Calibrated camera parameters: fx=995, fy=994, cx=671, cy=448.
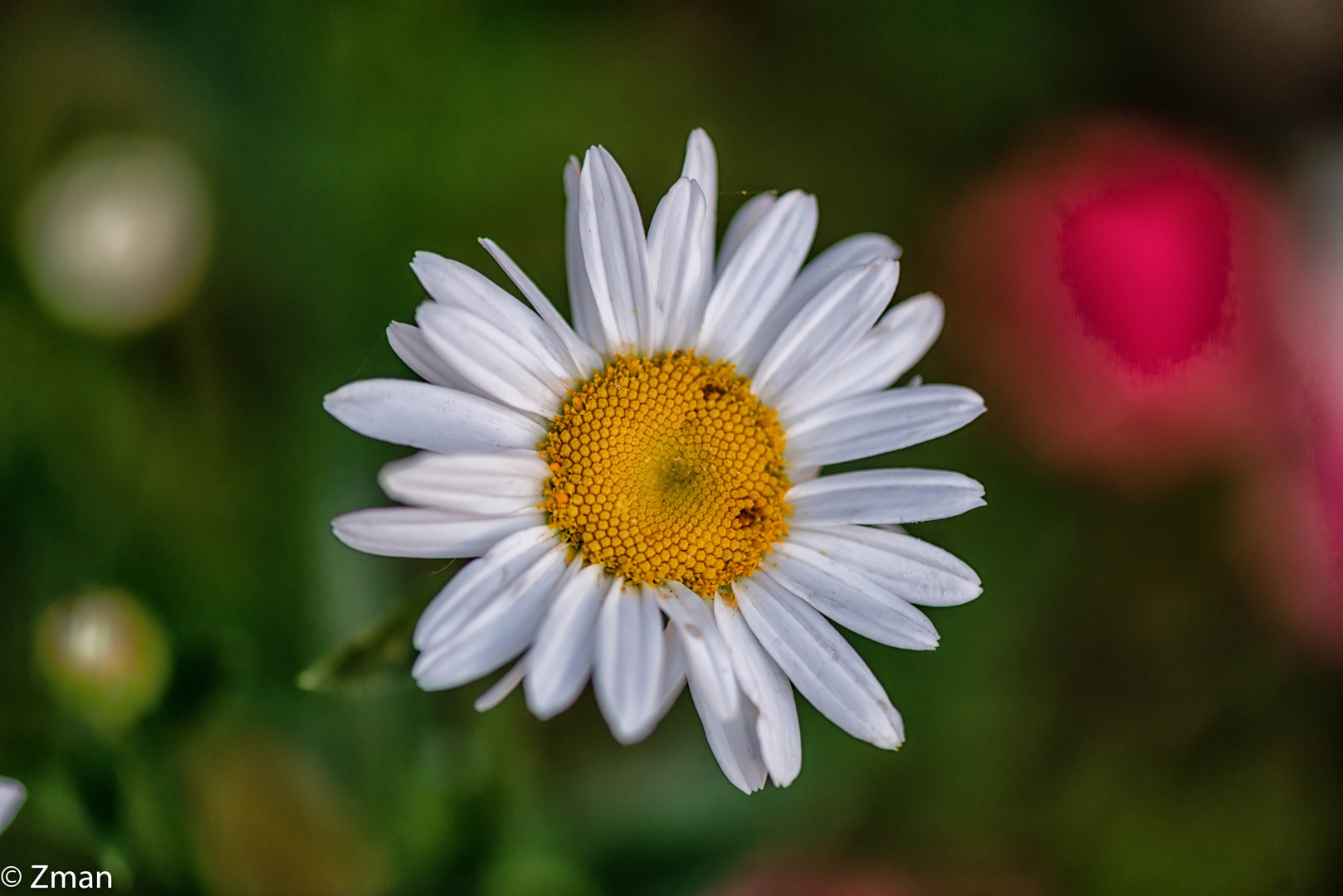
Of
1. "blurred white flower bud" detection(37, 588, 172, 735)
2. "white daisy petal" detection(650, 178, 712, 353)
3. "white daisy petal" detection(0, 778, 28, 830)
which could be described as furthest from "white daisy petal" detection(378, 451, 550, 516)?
"blurred white flower bud" detection(37, 588, 172, 735)

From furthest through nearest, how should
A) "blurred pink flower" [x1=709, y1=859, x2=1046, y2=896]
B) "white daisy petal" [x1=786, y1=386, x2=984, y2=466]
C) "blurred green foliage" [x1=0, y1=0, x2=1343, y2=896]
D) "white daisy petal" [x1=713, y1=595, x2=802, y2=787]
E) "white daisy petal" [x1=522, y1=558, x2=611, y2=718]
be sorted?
1. "blurred pink flower" [x1=709, y1=859, x2=1046, y2=896]
2. "blurred green foliage" [x1=0, y1=0, x2=1343, y2=896]
3. "white daisy petal" [x1=786, y1=386, x2=984, y2=466]
4. "white daisy petal" [x1=713, y1=595, x2=802, y2=787]
5. "white daisy petal" [x1=522, y1=558, x2=611, y2=718]

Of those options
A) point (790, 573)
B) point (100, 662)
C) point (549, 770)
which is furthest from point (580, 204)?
point (549, 770)

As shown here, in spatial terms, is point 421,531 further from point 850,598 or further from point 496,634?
point 850,598

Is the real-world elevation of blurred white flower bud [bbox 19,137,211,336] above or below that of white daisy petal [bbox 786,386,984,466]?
above

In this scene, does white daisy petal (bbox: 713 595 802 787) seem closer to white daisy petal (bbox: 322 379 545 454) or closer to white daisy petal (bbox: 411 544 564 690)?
white daisy petal (bbox: 411 544 564 690)

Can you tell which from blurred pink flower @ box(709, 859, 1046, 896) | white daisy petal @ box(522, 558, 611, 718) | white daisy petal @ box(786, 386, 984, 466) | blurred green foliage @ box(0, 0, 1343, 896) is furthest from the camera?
blurred pink flower @ box(709, 859, 1046, 896)
